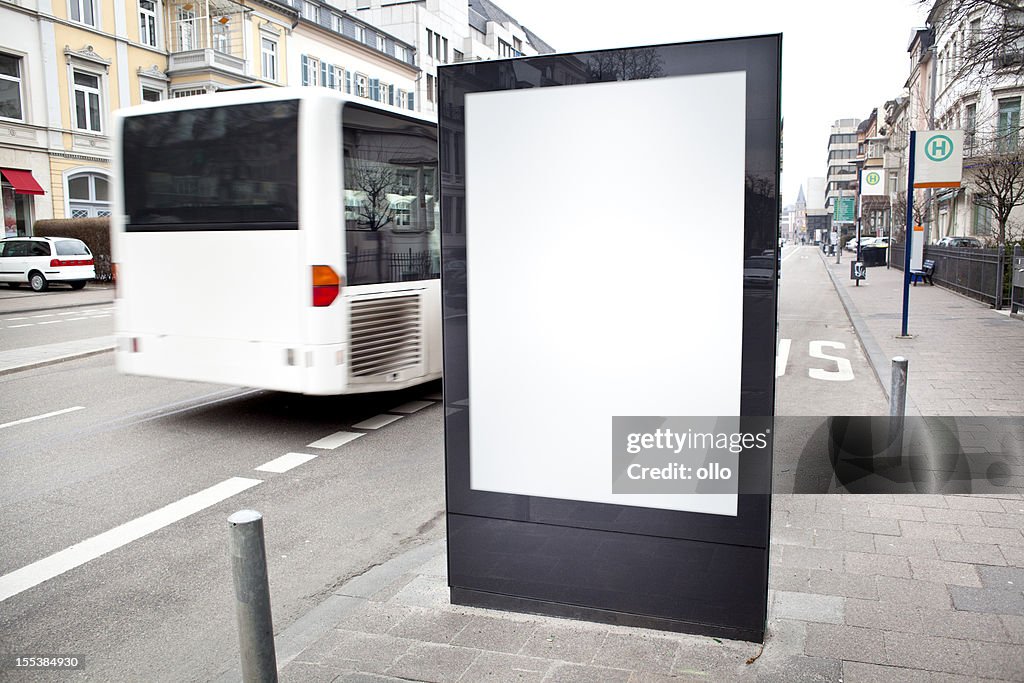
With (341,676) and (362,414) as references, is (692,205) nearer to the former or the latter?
(341,676)

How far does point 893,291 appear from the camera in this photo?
2558 centimetres

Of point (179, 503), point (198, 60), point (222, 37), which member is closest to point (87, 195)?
point (198, 60)

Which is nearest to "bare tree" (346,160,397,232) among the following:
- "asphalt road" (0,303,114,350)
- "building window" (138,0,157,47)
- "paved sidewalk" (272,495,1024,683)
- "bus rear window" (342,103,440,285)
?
"bus rear window" (342,103,440,285)

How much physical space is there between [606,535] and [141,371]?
5955 millimetres

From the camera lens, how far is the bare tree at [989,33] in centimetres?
1290

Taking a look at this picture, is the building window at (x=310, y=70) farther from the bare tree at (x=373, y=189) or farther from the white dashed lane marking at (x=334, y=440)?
the white dashed lane marking at (x=334, y=440)

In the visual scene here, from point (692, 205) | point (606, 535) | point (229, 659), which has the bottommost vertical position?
point (229, 659)

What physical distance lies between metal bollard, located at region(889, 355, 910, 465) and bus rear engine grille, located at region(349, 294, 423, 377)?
4300 millimetres

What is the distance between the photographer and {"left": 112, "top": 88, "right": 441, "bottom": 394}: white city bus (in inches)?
277

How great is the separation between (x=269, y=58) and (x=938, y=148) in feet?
113

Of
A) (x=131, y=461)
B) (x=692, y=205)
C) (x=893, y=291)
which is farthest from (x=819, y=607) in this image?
(x=893, y=291)

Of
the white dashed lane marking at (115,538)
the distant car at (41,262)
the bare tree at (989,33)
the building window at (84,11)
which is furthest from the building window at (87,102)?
the white dashed lane marking at (115,538)

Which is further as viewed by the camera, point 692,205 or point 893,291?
point 893,291

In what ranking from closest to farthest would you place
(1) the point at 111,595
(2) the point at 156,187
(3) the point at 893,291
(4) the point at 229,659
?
(4) the point at 229,659 < (1) the point at 111,595 < (2) the point at 156,187 < (3) the point at 893,291
